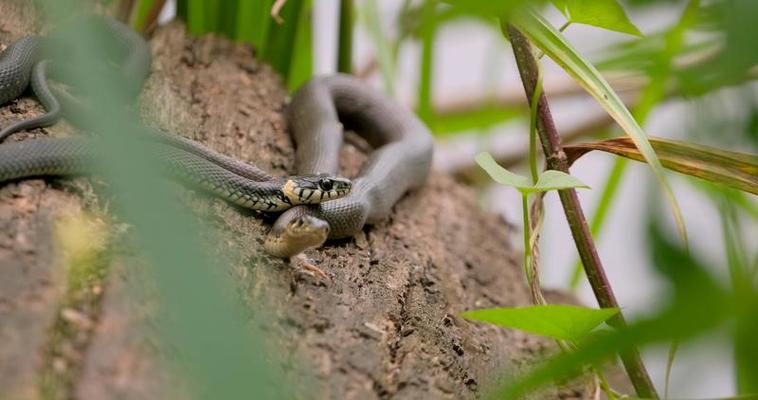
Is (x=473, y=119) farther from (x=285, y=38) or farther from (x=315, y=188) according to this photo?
(x=315, y=188)

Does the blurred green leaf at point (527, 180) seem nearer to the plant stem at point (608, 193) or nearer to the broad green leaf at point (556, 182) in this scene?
the broad green leaf at point (556, 182)

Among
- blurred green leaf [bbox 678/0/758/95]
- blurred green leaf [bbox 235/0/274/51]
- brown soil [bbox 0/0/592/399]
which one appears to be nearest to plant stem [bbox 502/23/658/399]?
brown soil [bbox 0/0/592/399]

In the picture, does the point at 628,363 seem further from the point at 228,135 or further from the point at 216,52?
the point at 216,52

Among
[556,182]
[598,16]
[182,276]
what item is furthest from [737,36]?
[598,16]

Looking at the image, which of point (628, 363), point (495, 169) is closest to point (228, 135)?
point (495, 169)

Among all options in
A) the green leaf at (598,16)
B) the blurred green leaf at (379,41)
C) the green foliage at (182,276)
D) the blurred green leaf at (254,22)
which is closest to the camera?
the green foliage at (182,276)

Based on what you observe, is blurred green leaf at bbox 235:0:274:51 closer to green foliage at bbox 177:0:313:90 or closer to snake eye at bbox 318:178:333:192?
green foliage at bbox 177:0:313:90

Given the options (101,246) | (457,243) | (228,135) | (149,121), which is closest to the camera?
(101,246)

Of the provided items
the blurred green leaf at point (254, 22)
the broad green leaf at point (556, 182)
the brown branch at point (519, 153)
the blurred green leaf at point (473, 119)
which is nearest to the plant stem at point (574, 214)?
the broad green leaf at point (556, 182)
